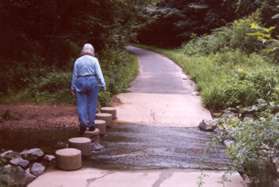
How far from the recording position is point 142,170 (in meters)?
7.16

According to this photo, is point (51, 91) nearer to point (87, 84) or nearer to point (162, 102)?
point (162, 102)

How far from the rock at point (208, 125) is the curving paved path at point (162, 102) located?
368mm

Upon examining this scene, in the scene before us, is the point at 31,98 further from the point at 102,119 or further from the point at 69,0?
the point at 69,0

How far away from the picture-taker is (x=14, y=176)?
6449mm

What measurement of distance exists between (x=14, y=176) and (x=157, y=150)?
119 inches

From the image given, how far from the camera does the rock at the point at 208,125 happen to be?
10086 millimetres

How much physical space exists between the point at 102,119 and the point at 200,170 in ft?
11.4

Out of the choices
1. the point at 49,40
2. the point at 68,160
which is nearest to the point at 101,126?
the point at 68,160

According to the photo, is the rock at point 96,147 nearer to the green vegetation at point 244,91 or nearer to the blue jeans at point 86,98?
the blue jeans at point 86,98

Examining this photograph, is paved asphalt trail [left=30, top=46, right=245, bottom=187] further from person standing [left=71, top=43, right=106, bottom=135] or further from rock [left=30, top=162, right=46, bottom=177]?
person standing [left=71, top=43, right=106, bottom=135]

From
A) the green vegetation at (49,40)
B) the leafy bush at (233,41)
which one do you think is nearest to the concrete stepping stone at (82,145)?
the green vegetation at (49,40)

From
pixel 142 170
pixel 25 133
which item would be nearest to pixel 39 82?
pixel 25 133

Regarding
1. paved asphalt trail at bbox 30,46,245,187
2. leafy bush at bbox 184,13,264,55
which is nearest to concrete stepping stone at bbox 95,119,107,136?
paved asphalt trail at bbox 30,46,245,187

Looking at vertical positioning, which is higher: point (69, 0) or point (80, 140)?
point (69, 0)
